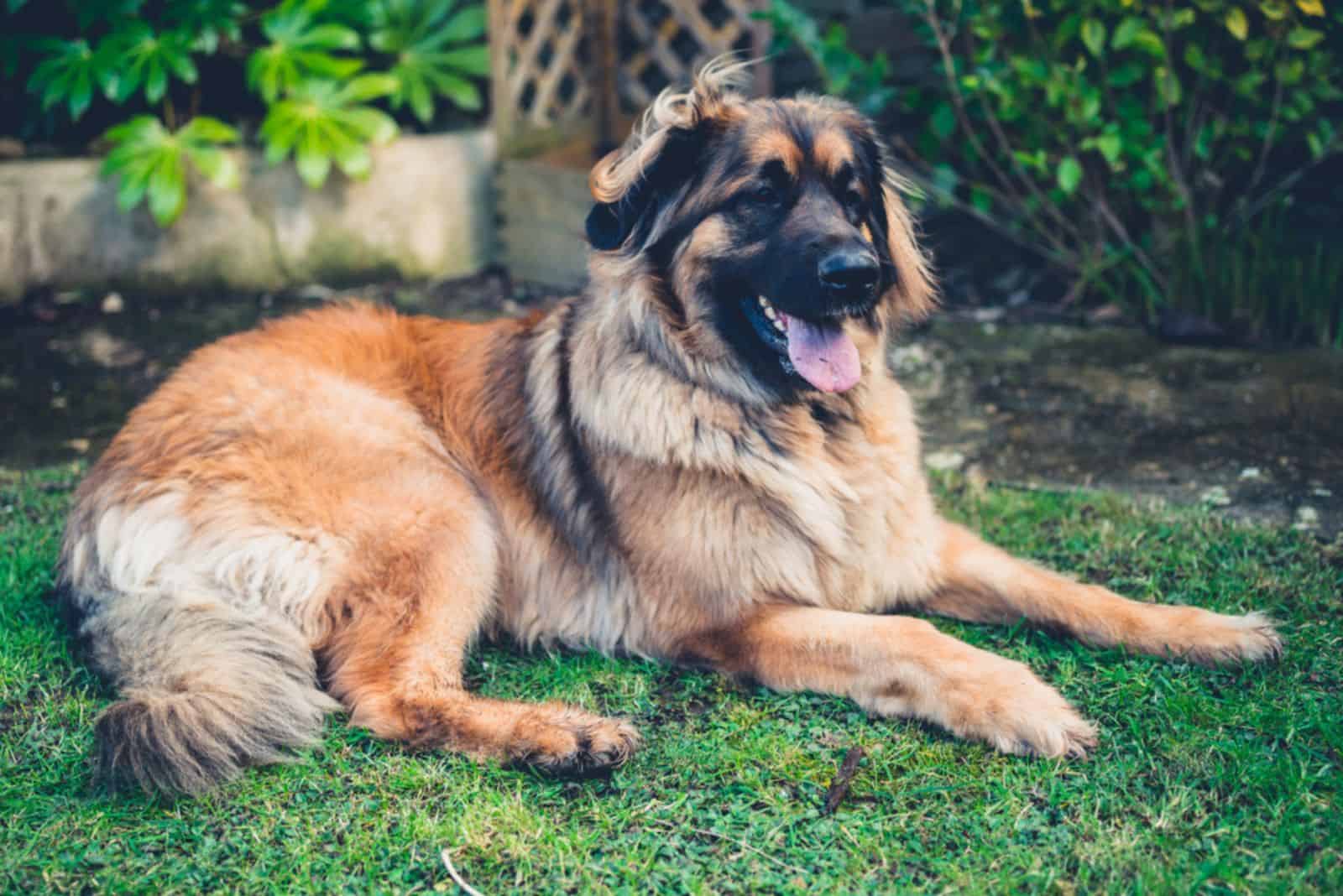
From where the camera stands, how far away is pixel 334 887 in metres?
2.27

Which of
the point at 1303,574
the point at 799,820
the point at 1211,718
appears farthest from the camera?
the point at 1303,574

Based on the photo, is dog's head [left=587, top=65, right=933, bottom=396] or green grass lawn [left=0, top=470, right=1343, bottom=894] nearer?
green grass lawn [left=0, top=470, right=1343, bottom=894]

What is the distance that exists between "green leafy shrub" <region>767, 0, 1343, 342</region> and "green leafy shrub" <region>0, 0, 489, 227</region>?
2.46 metres

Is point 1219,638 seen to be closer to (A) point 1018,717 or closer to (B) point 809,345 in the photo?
(A) point 1018,717

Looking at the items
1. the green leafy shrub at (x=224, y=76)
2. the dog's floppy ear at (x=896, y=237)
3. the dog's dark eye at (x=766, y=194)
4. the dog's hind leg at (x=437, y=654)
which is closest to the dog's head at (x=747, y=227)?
the dog's dark eye at (x=766, y=194)

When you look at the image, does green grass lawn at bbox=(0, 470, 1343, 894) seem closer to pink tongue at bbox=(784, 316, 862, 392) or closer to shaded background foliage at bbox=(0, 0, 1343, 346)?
pink tongue at bbox=(784, 316, 862, 392)

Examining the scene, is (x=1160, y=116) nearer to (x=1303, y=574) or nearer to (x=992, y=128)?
(x=992, y=128)

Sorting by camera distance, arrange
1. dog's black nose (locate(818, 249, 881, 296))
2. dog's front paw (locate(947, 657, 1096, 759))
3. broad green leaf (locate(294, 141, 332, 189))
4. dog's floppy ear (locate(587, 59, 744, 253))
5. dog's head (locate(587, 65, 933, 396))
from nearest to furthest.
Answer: dog's front paw (locate(947, 657, 1096, 759)), dog's black nose (locate(818, 249, 881, 296)), dog's head (locate(587, 65, 933, 396)), dog's floppy ear (locate(587, 59, 744, 253)), broad green leaf (locate(294, 141, 332, 189))

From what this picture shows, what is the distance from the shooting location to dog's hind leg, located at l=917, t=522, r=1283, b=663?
2959 mm

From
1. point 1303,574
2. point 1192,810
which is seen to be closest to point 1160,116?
point 1303,574

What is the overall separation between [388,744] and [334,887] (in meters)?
0.56

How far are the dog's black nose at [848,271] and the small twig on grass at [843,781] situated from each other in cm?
116

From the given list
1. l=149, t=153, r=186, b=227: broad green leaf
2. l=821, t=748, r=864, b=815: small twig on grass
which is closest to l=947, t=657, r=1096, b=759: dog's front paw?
l=821, t=748, r=864, b=815: small twig on grass

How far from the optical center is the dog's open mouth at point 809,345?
3127 millimetres
